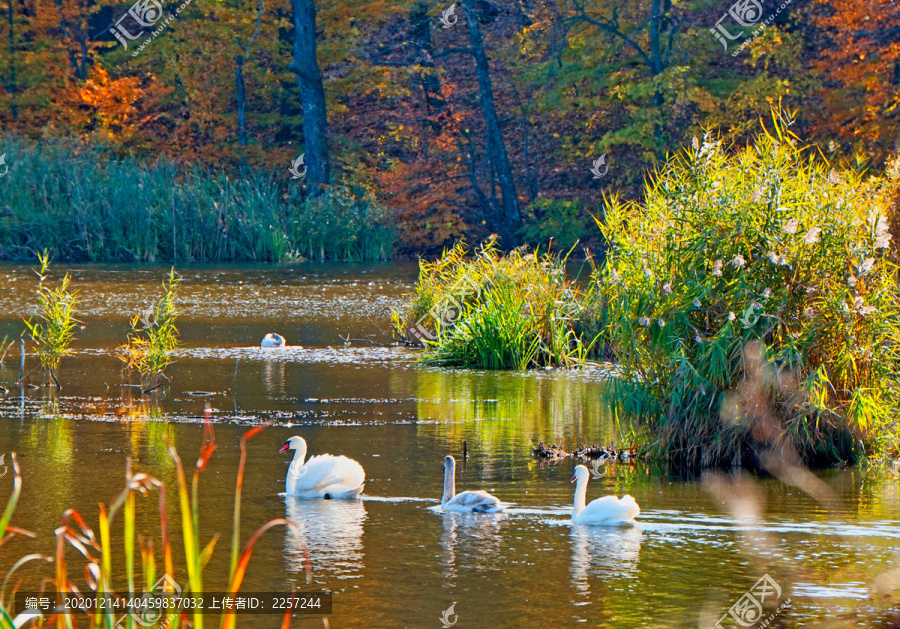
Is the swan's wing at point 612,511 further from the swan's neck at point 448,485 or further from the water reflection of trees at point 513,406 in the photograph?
the water reflection of trees at point 513,406

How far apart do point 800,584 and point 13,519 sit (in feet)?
14.2

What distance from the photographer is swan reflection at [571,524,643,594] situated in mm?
6562

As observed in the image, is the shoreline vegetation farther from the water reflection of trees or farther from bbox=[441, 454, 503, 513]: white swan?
bbox=[441, 454, 503, 513]: white swan

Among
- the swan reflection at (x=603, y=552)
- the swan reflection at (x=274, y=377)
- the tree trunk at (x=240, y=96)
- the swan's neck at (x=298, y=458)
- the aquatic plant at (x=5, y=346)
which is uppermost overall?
the tree trunk at (x=240, y=96)

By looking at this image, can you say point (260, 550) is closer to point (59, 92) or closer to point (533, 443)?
point (533, 443)

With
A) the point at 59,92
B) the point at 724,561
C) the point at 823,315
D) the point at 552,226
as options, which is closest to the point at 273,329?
the point at 823,315

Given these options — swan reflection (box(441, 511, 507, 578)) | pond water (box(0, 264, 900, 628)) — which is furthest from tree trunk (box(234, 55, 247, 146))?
swan reflection (box(441, 511, 507, 578))

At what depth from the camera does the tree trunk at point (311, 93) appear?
1469 inches

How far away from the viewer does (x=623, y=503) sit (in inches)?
287

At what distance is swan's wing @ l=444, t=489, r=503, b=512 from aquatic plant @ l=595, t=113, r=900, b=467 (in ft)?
6.29

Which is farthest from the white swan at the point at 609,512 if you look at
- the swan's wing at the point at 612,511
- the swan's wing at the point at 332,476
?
the swan's wing at the point at 332,476

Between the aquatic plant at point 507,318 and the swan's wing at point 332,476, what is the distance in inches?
236

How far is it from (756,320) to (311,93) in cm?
3042

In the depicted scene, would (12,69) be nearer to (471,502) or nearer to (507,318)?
(507,318)
